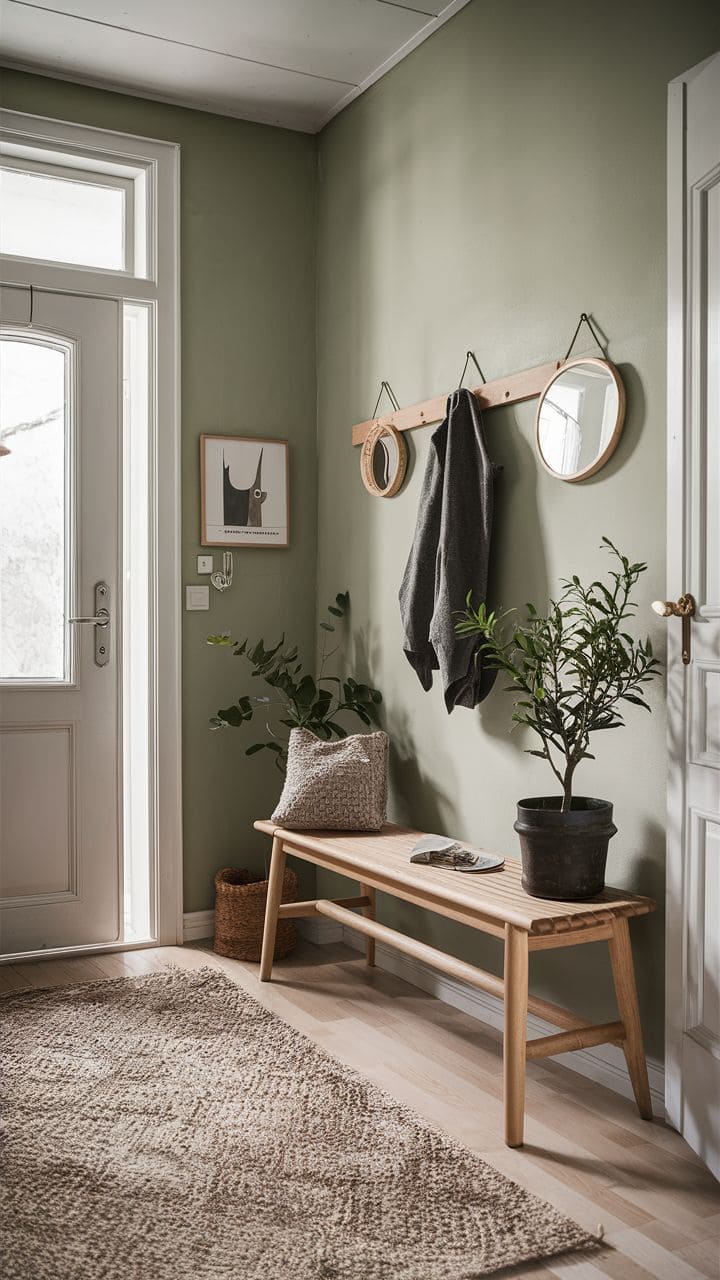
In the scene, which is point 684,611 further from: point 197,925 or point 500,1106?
point 197,925

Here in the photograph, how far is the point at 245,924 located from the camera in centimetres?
344

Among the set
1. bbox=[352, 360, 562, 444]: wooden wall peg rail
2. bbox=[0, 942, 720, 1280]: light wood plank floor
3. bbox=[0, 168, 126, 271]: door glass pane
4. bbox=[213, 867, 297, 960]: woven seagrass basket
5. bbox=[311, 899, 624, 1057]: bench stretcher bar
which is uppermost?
bbox=[0, 168, 126, 271]: door glass pane

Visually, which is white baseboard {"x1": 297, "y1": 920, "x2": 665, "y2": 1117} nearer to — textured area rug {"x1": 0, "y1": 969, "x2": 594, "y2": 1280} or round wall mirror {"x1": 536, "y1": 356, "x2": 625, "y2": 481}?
textured area rug {"x1": 0, "y1": 969, "x2": 594, "y2": 1280}

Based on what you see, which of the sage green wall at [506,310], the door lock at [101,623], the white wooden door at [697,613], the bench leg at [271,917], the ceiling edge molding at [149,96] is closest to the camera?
the white wooden door at [697,613]

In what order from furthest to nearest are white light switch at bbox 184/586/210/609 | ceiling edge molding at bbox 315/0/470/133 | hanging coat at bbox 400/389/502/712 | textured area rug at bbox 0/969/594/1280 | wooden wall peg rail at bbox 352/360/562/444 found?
white light switch at bbox 184/586/210/609 → ceiling edge molding at bbox 315/0/470/133 → hanging coat at bbox 400/389/502/712 → wooden wall peg rail at bbox 352/360/562/444 → textured area rug at bbox 0/969/594/1280

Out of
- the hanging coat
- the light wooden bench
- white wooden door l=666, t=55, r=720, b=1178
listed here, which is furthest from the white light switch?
white wooden door l=666, t=55, r=720, b=1178

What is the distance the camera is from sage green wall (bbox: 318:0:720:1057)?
2.36 m

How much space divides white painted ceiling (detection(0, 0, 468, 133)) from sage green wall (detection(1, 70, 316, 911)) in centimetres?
13

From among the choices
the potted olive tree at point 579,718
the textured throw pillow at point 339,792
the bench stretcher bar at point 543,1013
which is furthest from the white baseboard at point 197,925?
the potted olive tree at point 579,718

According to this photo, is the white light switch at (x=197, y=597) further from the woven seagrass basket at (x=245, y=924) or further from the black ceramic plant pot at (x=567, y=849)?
the black ceramic plant pot at (x=567, y=849)

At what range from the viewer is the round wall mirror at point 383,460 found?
3.31 meters

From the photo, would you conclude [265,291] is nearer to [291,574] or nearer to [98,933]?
[291,574]

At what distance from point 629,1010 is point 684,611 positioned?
2.73 feet

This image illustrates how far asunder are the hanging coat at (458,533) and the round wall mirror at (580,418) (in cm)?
21
